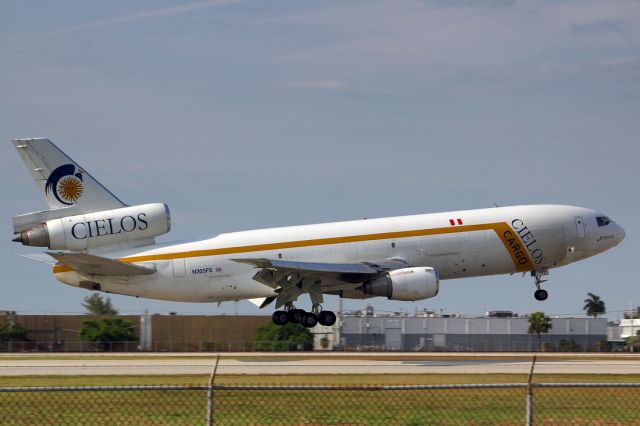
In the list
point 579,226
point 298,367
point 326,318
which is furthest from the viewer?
point 579,226

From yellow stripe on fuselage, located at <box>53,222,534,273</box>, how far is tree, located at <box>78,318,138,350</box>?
27029mm

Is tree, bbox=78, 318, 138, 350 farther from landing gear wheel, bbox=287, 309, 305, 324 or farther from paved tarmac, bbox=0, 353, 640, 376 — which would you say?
paved tarmac, bbox=0, 353, 640, 376

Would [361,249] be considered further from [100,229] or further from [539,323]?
[539,323]

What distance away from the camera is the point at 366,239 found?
169 feet

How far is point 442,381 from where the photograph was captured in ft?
109

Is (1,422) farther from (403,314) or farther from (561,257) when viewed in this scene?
(403,314)

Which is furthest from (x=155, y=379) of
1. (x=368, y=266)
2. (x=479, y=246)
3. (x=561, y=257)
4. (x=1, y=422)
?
(x=561, y=257)

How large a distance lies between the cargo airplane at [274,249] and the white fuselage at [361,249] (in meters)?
0.05

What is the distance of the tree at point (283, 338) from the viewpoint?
72.0 m

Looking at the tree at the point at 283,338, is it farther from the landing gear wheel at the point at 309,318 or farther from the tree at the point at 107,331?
the landing gear wheel at the point at 309,318

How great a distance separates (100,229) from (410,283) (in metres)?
15.2

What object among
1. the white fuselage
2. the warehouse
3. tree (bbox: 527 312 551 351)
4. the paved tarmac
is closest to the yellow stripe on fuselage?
the white fuselage

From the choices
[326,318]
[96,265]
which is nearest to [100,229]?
[96,265]

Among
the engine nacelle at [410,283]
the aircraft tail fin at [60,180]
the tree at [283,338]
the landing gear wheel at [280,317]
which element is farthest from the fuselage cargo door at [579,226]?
the tree at [283,338]
